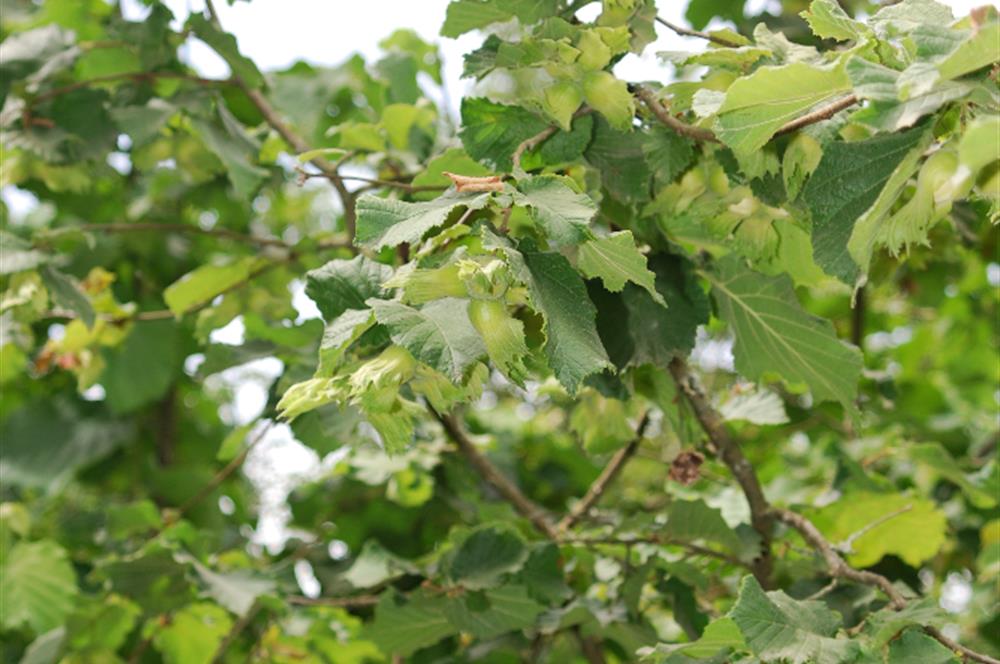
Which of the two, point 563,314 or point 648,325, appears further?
point 648,325

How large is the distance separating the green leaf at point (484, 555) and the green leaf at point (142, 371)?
3.91 ft

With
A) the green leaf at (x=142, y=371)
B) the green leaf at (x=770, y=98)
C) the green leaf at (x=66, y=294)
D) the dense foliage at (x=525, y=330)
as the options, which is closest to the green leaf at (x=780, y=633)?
the dense foliage at (x=525, y=330)

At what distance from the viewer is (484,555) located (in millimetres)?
1340

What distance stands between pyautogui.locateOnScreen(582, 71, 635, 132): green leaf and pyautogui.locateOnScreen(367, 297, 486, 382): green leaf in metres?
0.28

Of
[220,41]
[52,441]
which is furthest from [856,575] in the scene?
[52,441]

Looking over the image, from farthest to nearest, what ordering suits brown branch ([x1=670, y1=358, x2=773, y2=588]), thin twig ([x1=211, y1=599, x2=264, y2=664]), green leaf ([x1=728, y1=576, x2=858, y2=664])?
thin twig ([x1=211, y1=599, x2=264, y2=664]) < brown branch ([x1=670, y1=358, x2=773, y2=588]) < green leaf ([x1=728, y1=576, x2=858, y2=664])

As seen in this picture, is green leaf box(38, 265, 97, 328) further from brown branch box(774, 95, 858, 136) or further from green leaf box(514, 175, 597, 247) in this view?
brown branch box(774, 95, 858, 136)

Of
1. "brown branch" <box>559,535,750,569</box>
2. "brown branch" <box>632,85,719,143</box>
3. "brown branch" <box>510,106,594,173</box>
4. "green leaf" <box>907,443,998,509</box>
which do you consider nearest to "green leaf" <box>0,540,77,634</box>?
"brown branch" <box>559,535,750,569</box>

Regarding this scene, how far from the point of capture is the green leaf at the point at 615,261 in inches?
33.4

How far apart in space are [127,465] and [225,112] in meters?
1.26

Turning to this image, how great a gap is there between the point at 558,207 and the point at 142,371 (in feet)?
5.65

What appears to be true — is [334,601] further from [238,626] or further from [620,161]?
[620,161]

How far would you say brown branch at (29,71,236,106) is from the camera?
1569 millimetres

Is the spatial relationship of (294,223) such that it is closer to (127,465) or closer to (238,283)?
(127,465)
